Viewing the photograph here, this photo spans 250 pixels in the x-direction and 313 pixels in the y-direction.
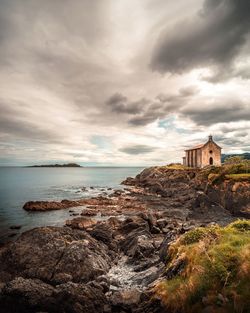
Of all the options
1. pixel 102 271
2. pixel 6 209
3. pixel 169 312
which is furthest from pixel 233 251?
pixel 6 209

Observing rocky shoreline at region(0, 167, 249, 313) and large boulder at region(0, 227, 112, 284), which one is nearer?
rocky shoreline at region(0, 167, 249, 313)

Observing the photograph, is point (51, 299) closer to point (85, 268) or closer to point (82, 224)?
point (85, 268)

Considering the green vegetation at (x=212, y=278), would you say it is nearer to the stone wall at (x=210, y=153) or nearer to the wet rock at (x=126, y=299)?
the wet rock at (x=126, y=299)

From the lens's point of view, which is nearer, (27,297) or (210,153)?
(27,297)

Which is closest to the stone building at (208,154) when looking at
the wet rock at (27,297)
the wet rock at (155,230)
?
the wet rock at (155,230)

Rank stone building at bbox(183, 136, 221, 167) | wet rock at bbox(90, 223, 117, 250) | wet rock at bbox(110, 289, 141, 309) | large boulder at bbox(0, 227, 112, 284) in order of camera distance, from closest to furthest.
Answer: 1. wet rock at bbox(110, 289, 141, 309)
2. large boulder at bbox(0, 227, 112, 284)
3. wet rock at bbox(90, 223, 117, 250)
4. stone building at bbox(183, 136, 221, 167)

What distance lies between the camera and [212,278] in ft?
34.7

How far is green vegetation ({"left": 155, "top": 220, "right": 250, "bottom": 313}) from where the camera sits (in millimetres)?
9539

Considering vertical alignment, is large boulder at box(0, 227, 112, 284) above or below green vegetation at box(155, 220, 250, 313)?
below

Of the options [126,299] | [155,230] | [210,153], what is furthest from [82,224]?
[210,153]

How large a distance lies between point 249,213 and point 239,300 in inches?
1356

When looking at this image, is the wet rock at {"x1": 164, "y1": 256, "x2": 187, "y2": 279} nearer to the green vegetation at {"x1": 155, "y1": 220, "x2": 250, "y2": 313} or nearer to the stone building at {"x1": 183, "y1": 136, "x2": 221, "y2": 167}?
the green vegetation at {"x1": 155, "y1": 220, "x2": 250, "y2": 313}

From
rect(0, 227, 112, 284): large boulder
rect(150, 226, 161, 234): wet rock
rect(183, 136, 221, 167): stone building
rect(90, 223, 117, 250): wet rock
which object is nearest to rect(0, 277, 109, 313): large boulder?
rect(0, 227, 112, 284): large boulder

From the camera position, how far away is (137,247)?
2178 centimetres
